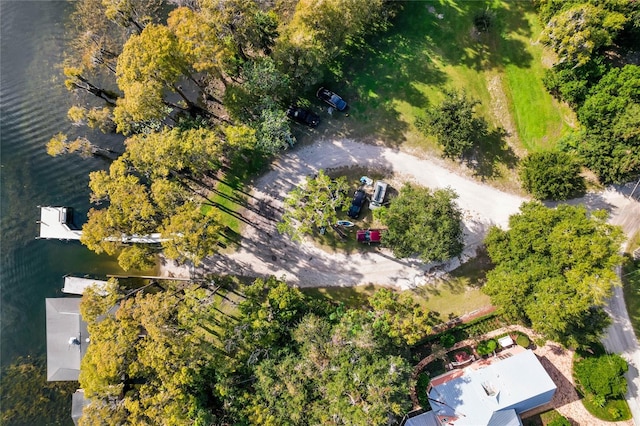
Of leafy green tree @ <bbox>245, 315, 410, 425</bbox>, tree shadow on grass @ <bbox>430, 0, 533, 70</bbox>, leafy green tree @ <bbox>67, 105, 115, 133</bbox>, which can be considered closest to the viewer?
leafy green tree @ <bbox>245, 315, 410, 425</bbox>

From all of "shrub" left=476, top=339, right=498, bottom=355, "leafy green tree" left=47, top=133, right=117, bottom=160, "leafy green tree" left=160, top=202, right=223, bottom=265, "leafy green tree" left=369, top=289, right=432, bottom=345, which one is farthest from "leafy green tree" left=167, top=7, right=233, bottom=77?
"shrub" left=476, top=339, right=498, bottom=355

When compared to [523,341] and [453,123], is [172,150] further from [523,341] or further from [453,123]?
[523,341]

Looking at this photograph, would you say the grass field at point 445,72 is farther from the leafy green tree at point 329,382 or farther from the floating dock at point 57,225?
the floating dock at point 57,225

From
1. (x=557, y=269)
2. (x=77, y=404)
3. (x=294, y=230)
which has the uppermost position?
(x=557, y=269)

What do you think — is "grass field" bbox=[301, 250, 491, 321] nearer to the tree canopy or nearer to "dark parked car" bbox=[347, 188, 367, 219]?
the tree canopy

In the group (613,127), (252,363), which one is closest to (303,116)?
(252,363)

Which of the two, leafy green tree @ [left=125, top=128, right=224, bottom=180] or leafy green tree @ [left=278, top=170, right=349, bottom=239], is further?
leafy green tree @ [left=278, top=170, right=349, bottom=239]
